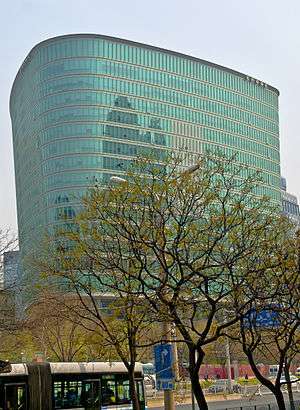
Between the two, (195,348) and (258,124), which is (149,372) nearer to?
(195,348)

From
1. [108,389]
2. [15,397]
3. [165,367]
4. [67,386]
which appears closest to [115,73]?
[108,389]

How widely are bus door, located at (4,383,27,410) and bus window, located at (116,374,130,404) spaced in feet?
15.4

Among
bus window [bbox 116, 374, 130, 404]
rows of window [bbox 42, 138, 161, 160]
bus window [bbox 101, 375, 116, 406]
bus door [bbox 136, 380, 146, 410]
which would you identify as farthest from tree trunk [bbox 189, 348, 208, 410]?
rows of window [bbox 42, 138, 161, 160]

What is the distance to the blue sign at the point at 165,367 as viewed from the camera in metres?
21.8

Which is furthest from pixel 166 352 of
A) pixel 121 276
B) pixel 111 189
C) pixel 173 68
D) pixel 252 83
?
pixel 252 83

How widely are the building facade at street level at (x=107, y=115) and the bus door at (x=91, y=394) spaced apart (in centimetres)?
7489

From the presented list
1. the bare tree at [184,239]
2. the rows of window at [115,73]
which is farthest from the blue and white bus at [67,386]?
the rows of window at [115,73]

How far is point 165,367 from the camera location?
2209 centimetres

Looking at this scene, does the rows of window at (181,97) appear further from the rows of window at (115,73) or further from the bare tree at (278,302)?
the bare tree at (278,302)

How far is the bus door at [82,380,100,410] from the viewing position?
2870cm

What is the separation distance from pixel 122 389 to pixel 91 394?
5.49ft

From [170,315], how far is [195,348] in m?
1.31

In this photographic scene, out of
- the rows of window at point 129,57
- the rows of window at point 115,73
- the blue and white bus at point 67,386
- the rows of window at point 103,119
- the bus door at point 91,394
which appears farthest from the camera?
the rows of window at point 129,57

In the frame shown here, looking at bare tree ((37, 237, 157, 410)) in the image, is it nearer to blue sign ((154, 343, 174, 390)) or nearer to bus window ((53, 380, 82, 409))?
blue sign ((154, 343, 174, 390))
